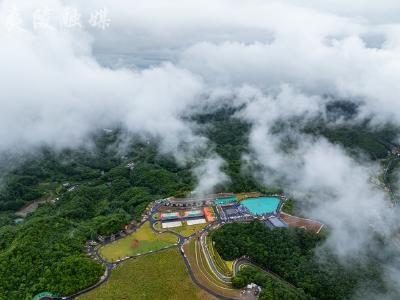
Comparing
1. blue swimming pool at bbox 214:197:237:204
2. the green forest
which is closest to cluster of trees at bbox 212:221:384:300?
the green forest

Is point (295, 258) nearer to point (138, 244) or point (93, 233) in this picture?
point (138, 244)

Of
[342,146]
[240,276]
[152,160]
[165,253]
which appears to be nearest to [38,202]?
[152,160]

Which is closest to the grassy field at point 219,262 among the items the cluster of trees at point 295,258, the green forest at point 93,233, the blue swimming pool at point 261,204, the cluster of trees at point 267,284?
the cluster of trees at point 295,258

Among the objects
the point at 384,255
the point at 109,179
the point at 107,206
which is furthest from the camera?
the point at 109,179

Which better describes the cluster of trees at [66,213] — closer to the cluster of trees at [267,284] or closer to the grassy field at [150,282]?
the grassy field at [150,282]

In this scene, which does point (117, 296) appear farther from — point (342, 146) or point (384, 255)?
point (342, 146)

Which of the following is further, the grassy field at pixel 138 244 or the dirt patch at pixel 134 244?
the dirt patch at pixel 134 244
